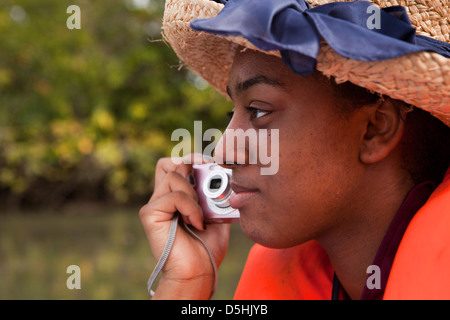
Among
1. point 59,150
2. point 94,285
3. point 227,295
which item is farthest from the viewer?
point 59,150

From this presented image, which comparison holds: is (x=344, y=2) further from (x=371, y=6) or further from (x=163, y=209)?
(x=163, y=209)

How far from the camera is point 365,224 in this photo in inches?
63.4

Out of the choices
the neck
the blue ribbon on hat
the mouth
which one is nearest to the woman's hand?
the mouth

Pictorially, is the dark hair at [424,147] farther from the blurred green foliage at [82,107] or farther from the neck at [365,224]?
the blurred green foliage at [82,107]

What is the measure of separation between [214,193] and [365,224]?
1.86 feet

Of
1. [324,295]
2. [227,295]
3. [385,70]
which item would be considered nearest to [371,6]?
[385,70]

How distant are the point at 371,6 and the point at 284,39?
294 mm

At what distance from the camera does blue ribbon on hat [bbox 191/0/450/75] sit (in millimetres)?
1229

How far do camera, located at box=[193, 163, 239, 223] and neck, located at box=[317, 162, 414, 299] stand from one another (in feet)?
1.27

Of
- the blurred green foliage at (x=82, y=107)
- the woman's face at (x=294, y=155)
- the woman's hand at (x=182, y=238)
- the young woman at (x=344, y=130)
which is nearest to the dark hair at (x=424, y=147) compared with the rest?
the young woman at (x=344, y=130)

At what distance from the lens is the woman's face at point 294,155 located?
149 cm

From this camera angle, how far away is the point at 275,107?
151 cm

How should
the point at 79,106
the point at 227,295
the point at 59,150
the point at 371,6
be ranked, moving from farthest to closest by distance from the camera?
the point at 79,106 → the point at 59,150 → the point at 227,295 → the point at 371,6

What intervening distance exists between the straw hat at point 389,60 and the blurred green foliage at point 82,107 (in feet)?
25.3
